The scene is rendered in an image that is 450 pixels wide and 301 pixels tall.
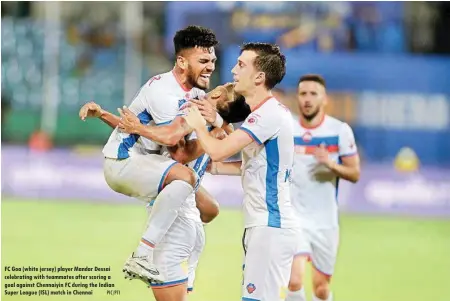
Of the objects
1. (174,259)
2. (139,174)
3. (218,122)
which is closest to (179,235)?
(174,259)

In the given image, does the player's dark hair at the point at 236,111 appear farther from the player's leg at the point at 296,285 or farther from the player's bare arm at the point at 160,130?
the player's leg at the point at 296,285

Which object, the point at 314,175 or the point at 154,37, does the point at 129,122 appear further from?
the point at 154,37

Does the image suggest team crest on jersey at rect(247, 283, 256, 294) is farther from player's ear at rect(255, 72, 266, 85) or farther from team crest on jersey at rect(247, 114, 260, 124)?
player's ear at rect(255, 72, 266, 85)

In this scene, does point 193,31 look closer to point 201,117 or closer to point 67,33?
point 201,117

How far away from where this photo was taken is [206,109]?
6012 millimetres

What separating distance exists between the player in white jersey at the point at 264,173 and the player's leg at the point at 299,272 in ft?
5.68

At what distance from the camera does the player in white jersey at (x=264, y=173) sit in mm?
5902

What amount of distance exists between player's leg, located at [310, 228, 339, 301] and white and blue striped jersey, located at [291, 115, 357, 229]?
78mm

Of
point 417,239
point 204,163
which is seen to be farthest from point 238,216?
A: point 204,163

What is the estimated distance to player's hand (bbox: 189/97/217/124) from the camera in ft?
19.6

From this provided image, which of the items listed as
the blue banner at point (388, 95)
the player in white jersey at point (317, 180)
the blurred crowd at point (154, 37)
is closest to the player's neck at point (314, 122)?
the player in white jersey at point (317, 180)

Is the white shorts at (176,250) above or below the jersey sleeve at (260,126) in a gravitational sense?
below

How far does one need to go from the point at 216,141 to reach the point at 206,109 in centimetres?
31

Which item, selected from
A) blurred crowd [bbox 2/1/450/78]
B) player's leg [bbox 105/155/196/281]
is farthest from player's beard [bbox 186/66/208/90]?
blurred crowd [bbox 2/1/450/78]
